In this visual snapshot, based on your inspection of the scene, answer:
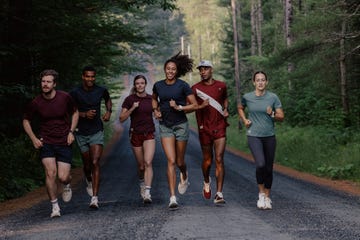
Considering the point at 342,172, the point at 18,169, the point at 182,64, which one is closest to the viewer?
the point at 182,64

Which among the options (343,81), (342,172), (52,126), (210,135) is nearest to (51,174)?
(52,126)

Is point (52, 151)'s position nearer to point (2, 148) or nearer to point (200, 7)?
point (2, 148)

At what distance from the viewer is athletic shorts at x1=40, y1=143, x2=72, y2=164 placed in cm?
720

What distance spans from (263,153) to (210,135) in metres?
0.91

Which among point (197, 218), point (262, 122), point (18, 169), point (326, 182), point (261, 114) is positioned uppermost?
point (261, 114)

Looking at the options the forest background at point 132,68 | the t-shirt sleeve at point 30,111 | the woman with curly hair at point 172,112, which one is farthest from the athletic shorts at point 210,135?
the forest background at point 132,68

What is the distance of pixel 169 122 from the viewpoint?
767 cm

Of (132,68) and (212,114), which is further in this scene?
(132,68)

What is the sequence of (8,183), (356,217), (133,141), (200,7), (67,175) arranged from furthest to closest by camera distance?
(200,7) < (8,183) < (133,141) < (67,175) < (356,217)

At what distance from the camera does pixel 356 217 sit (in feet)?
22.7

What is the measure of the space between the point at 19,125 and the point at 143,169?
6.87 meters

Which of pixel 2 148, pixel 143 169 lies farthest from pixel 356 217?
pixel 2 148

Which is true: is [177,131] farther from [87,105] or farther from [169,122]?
[87,105]

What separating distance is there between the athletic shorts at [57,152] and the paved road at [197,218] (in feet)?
2.92
